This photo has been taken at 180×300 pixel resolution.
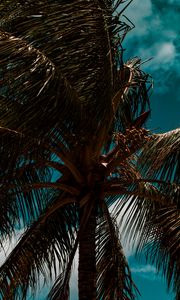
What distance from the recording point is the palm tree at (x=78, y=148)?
6754 mm

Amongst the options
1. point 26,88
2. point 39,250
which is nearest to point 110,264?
point 39,250

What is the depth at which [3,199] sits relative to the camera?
8055 millimetres

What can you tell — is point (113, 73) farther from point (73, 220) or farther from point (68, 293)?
point (68, 293)

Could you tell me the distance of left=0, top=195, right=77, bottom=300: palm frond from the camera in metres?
8.22

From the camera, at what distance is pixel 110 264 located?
8742mm

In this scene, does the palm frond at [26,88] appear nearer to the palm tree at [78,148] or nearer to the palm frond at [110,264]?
the palm tree at [78,148]

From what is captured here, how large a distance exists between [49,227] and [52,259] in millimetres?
511

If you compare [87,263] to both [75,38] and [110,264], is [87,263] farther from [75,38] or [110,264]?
[75,38]

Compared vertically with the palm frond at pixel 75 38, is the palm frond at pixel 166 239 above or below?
below

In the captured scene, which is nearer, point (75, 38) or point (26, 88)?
point (26, 88)

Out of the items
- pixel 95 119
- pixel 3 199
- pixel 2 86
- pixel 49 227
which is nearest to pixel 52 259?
pixel 49 227

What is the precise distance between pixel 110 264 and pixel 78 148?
219 cm

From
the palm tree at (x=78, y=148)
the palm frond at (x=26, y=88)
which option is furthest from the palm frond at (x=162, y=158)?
the palm frond at (x=26, y=88)

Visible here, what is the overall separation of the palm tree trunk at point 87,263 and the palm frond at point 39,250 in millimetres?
499
